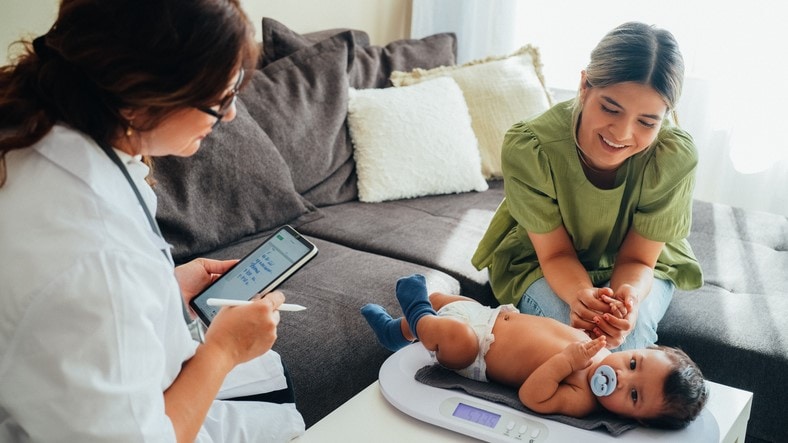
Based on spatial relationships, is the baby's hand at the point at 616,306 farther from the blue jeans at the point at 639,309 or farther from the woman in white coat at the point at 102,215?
the woman in white coat at the point at 102,215

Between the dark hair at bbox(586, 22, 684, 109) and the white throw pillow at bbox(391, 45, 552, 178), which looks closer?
the dark hair at bbox(586, 22, 684, 109)

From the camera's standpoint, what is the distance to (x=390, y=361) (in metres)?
1.40

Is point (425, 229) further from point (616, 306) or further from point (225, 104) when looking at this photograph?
point (225, 104)

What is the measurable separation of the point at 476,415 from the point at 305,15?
2092mm

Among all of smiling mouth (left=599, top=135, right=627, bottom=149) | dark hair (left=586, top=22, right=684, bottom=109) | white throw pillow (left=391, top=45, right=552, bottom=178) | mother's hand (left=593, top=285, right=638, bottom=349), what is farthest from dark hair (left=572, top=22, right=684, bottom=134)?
white throw pillow (left=391, top=45, right=552, bottom=178)

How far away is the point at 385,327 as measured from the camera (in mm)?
1555

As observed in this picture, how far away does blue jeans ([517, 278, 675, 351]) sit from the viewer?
5.34ft

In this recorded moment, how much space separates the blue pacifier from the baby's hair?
0.08m

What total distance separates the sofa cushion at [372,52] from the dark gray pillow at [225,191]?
39 cm

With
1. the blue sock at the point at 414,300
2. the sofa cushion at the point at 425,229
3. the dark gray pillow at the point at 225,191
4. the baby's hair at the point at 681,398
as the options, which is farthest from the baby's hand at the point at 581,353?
the dark gray pillow at the point at 225,191

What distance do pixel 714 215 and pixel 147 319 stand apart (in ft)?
6.93

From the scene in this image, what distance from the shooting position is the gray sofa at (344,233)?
65.0 inches

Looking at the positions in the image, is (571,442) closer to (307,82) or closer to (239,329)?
(239,329)

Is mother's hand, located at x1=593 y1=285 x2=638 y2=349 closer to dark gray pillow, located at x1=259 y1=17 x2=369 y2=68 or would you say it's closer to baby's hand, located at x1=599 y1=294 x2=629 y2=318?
baby's hand, located at x1=599 y1=294 x2=629 y2=318
